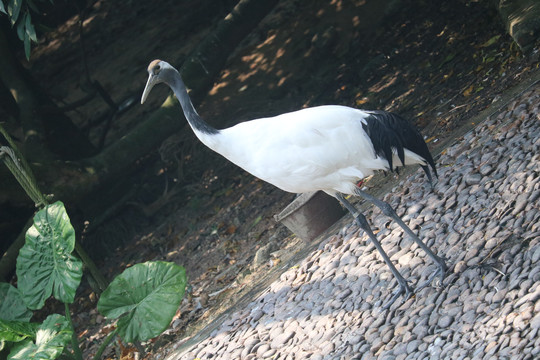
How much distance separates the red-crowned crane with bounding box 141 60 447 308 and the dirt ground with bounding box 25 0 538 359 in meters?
1.52

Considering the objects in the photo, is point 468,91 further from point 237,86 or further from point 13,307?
point 13,307

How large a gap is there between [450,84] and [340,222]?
220 centimetres

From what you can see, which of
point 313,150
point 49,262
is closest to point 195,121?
point 313,150

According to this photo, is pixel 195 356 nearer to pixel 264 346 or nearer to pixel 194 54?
pixel 264 346

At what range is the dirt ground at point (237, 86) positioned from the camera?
612cm

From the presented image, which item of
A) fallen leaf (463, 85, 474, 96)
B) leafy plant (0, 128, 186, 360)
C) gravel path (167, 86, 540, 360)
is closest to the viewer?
gravel path (167, 86, 540, 360)

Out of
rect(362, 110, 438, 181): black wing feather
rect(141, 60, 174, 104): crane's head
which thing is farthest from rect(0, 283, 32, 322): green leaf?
rect(362, 110, 438, 181): black wing feather

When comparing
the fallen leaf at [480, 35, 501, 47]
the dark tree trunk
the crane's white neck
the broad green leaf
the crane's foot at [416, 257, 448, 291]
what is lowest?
the crane's foot at [416, 257, 448, 291]

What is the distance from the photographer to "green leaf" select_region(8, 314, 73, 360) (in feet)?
14.3

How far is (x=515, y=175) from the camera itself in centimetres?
420

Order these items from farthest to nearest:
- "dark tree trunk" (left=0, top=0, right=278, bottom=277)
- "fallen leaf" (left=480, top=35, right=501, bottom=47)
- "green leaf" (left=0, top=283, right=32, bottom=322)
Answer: "fallen leaf" (left=480, top=35, right=501, bottom=47) → "dark tree trunk" (left=0, top=0, right=278, bottom=277) → "green leaf" (left=0, top=283, right=32, bottom=322)

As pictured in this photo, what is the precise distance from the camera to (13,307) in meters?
5.18

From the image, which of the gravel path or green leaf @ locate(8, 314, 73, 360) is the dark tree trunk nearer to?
green leaf @ locate(8, 314, 73, 360)

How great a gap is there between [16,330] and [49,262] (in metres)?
0.62
